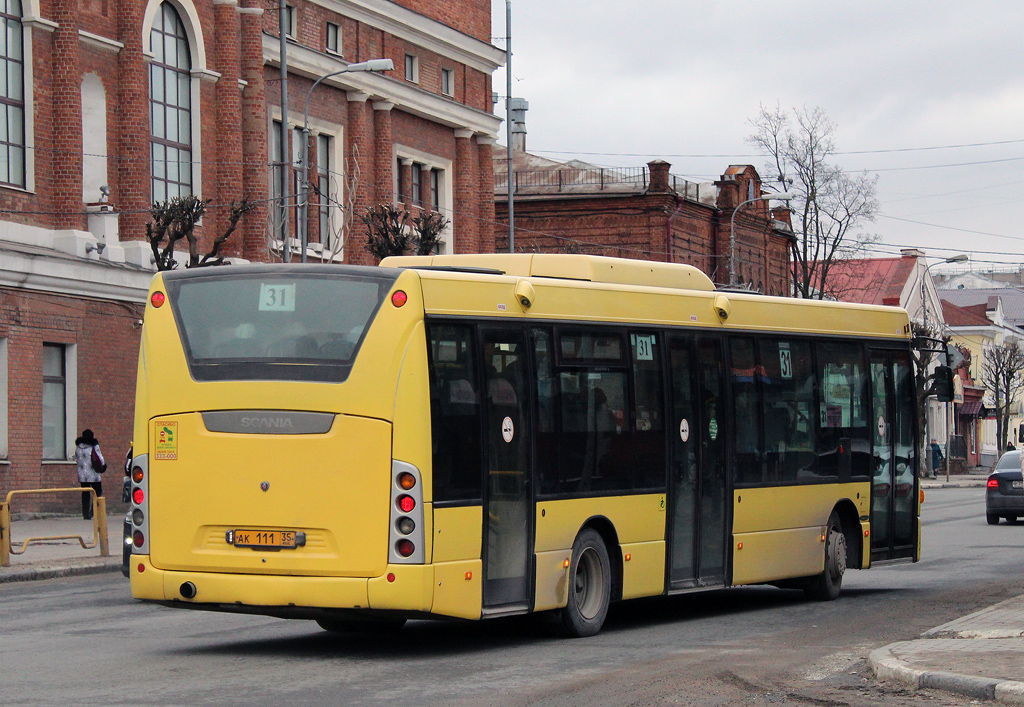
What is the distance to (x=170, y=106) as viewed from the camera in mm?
36875

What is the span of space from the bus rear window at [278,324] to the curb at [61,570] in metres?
9.66

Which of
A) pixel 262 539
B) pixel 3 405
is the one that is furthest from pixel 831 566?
pixel 3 405

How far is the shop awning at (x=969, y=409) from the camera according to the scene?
92.4 metres

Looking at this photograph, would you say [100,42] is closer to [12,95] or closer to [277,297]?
[12,95]

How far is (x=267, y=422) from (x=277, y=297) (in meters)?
0.87

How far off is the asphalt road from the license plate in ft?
2.63

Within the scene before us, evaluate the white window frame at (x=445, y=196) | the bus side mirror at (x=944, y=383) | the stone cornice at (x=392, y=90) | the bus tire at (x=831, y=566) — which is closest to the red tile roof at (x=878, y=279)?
the stone cornice at (x=392, y=90)

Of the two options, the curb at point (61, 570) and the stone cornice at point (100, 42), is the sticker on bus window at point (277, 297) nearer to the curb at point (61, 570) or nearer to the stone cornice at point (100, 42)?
the curb at point (61, 570)

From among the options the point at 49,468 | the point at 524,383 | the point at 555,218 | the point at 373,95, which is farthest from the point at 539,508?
the point at 555,218

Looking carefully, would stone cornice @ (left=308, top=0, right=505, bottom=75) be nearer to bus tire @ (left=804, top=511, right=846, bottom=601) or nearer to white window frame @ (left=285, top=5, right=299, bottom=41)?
white window frame @ (left=285, top=5, right=299, bottom=41)

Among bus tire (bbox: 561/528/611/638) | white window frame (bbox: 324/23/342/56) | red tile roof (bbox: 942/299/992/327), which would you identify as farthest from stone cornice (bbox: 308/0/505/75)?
red tile roof (bbox: 942/299/992/327)

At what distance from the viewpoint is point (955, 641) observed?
11148 millimetres

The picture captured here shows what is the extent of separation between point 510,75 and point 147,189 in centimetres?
1583

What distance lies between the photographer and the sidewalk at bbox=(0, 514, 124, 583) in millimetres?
20094
